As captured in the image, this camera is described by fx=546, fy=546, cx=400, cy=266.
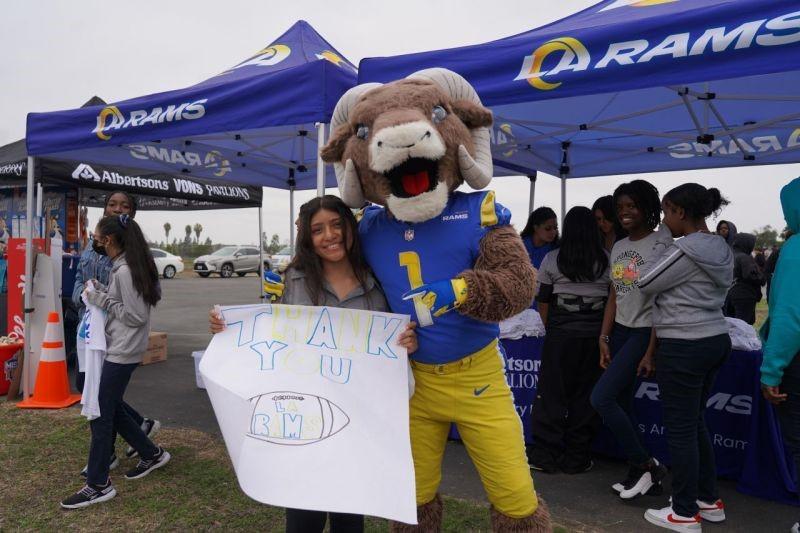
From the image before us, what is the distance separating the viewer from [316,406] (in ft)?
5.87

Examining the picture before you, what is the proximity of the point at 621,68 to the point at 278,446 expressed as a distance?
7.23ft

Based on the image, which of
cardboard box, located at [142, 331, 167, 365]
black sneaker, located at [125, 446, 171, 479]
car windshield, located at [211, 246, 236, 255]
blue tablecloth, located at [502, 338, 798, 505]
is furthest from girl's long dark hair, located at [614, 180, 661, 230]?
car windshield, located at [211, 246, 236, 255]

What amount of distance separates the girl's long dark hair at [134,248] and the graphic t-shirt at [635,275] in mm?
2767

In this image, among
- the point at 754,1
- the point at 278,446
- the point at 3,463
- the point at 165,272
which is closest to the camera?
the point at 278,446

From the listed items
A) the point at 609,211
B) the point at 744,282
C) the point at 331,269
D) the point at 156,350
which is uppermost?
the point at 609,211

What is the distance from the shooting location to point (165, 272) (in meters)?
22.8

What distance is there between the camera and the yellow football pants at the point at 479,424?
Result: 1.88 metres

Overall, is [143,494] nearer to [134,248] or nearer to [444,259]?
[134,248]

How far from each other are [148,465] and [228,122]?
229 cm

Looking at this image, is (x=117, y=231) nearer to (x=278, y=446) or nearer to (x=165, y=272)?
(x=278, y=446)

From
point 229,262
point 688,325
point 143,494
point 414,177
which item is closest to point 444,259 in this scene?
point 414,177

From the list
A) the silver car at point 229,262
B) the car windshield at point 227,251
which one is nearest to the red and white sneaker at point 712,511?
the silver car at point 229,262

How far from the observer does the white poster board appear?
1661mm

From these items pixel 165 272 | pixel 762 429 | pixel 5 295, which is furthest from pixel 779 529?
pixel 165 272
